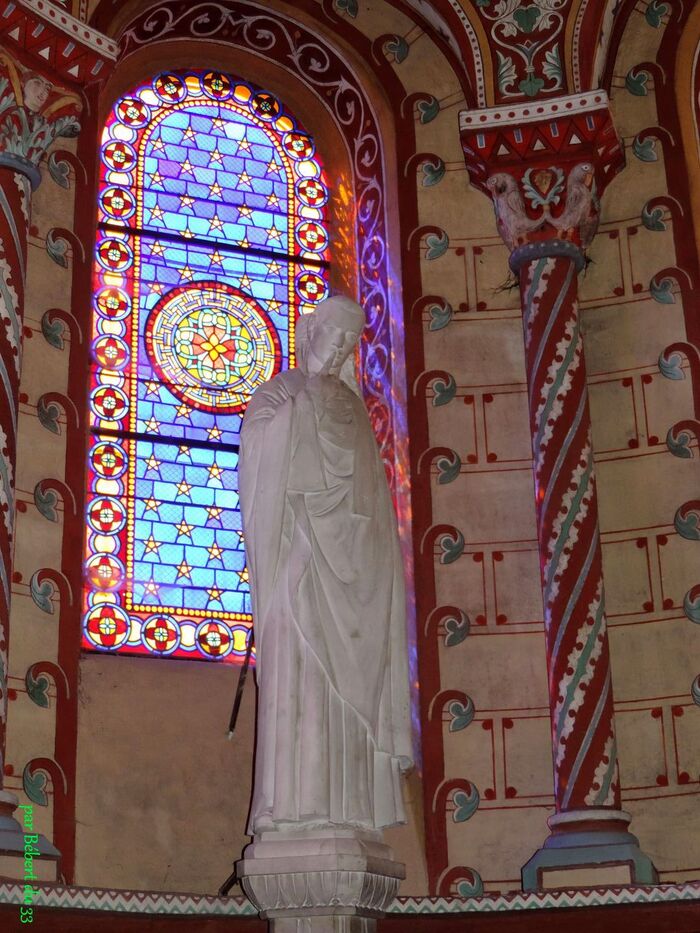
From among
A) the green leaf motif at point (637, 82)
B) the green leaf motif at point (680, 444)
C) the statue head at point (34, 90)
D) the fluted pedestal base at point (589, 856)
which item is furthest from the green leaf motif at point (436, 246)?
→ the fluted pedestal base at point (589, 856)

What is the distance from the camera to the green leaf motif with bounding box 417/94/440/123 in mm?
9766

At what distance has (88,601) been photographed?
8.38 m

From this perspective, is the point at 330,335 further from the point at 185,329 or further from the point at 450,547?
the point at 185,329

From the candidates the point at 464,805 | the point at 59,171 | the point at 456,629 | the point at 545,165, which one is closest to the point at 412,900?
the point at 464,805

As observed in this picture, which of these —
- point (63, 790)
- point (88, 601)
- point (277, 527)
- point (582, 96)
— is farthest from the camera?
point (582, 96)

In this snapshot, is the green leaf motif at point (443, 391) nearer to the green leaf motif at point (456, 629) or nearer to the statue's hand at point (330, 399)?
the green leaf motif at point (456, 629)

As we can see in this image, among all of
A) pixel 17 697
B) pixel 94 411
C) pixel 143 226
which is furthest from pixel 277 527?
pixel 143 226

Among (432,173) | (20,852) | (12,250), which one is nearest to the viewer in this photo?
(20,852)

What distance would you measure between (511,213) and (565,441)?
4.24 feet

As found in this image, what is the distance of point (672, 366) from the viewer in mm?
8906

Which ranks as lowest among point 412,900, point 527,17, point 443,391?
point 412,900

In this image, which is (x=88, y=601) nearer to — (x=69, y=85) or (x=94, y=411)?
(x=94, y=411)

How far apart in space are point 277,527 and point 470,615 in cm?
242

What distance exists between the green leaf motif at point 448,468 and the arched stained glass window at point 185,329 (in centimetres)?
105
